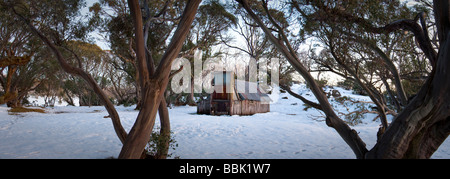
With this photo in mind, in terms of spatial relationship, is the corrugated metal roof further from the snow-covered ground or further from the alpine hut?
the snow-covered ground

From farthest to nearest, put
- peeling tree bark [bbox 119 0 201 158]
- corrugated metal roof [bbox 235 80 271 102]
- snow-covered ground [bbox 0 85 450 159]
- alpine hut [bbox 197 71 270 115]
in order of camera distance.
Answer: corrugated metal roof [bbox 235 80 271 102] < alpine hut [bbox 197 71 270 115] < snow-covered ground [bbox 0 85 450 159] < peeling tree bark [bbox 119 0 201 158]

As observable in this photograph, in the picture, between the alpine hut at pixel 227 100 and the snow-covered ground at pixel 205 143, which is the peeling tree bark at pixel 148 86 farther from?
the alpine hut at pixel 227 100

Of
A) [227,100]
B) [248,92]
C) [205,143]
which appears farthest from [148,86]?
[248,92]

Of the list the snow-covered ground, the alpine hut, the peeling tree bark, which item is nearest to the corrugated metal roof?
the alpine hut

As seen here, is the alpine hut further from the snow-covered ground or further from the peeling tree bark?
the peeling tree bark

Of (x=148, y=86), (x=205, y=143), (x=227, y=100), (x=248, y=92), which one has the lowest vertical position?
(x=205, y=143)

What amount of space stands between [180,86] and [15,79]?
10996mm

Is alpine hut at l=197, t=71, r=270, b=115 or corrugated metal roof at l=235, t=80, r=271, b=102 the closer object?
alpine hut at l=197, t=71, r=270, b=115

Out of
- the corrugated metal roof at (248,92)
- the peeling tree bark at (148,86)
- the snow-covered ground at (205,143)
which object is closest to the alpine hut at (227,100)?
the corrugated metal roof at (248,92)

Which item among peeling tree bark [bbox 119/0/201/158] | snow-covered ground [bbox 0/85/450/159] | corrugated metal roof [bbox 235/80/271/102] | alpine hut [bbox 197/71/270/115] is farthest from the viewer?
corrugated metal roof [bbox 235/80/271/102]

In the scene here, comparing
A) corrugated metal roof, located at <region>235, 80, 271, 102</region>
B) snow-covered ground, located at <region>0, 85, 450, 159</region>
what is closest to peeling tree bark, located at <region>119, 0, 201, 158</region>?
snow-covered ground, located at <region>0, 85, 450, 159</region>

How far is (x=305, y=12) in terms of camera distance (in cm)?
511

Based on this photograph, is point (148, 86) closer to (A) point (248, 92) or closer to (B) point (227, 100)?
(B) point (227, 100)

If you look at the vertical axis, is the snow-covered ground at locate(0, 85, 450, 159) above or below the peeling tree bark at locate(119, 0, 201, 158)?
below
